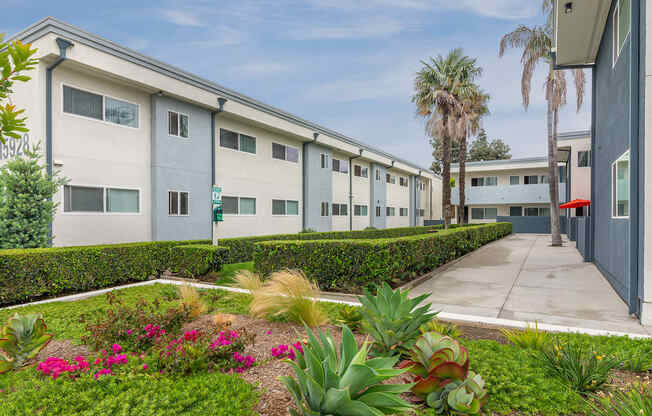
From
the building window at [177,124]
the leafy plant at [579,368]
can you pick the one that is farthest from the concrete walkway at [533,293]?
the building window at [177,124]

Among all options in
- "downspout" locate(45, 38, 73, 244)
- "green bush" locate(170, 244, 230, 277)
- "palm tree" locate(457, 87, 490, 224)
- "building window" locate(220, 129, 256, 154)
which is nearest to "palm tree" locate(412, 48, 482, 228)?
"palm tree" locate(457, 87, 490, 224)

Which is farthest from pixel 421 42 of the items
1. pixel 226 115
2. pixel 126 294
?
pixel 126 294

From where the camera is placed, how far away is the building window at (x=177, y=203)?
13.5 metres

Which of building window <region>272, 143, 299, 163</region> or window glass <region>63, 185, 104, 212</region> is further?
building window <region>272, 143, 299, 163</region>

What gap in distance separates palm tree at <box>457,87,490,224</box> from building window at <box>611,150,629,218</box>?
15542mm

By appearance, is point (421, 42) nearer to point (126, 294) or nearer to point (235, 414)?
point (126, 294)

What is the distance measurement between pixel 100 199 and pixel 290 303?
30.4 feet

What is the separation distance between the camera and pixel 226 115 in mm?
16312

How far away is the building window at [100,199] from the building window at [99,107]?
7.46ft

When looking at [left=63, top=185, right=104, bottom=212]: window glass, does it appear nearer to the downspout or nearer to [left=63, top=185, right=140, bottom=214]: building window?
[left=63, top=185, right=140, bottom=214]: building window

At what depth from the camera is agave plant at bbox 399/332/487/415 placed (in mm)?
2652

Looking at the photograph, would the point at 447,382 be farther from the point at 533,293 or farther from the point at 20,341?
the point at 533,293

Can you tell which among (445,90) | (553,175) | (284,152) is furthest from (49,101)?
(553,175)

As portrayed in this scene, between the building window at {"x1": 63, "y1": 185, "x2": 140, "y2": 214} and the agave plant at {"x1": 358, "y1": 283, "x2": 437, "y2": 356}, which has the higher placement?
the building window at {"x1": 63, "y1": 185, "x2": 140, "y2": 214}
